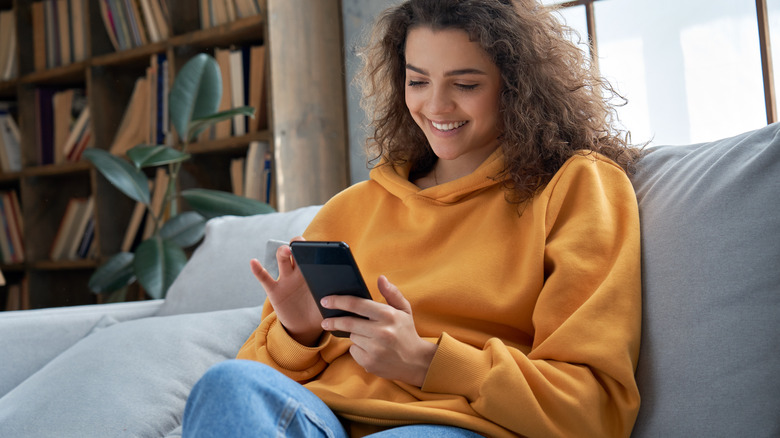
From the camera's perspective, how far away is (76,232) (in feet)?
10.3

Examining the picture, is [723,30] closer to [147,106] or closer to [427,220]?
[427,220]

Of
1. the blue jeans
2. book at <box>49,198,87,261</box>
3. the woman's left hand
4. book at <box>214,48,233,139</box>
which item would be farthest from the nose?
book at <box>49,198,87,261</box>

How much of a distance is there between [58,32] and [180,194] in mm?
1297

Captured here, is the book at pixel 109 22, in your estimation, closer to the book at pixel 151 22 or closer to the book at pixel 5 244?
the book at pixel 151 22

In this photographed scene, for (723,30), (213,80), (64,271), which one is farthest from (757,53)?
(64,271)

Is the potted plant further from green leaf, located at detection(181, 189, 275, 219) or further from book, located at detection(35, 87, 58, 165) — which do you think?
book, located at detection(35, 87, 58, 165)

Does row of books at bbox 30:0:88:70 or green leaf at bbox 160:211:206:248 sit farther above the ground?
row of books at bbox 30:0:88:70

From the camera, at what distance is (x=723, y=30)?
197 centimetres

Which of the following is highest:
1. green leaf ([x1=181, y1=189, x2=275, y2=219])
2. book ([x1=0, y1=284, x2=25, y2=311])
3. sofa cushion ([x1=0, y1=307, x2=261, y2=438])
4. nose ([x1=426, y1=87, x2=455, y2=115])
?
nose ([x1=426, y1=87, x2=455, y2=115])

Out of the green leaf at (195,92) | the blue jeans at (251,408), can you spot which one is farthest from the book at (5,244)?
the blue jeans at (251,408)

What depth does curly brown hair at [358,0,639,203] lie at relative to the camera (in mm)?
1082

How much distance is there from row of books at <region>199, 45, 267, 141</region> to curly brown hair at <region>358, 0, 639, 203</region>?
4.51 feet

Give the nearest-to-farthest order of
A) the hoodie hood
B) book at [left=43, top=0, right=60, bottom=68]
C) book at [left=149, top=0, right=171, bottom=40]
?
the hoodie hood, book at [left=149, top=0, right=171, bottom=40], book at [left=43, top=0, right=60, bottom=68]

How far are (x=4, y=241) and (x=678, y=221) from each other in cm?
323
